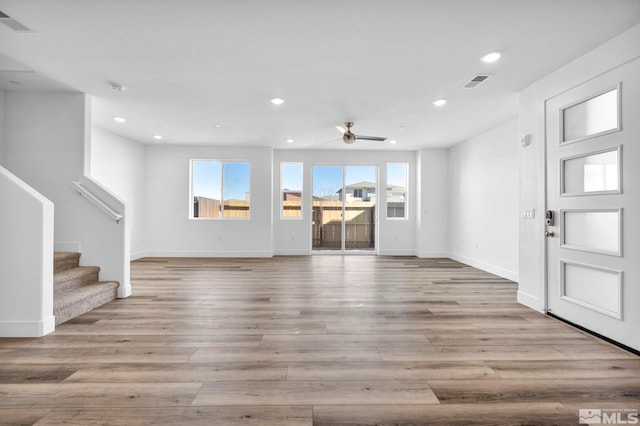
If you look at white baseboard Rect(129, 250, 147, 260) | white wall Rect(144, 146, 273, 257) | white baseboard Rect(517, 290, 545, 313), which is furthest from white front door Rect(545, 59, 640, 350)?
white baseboard Rect(129, 250, 147, 260)

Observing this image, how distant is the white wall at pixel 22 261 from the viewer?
2.78 meters

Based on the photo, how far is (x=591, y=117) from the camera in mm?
2982

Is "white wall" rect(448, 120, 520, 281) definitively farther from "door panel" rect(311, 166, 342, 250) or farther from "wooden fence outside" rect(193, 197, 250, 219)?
"wooden fence outside" rect(193, 197, 250, 219)

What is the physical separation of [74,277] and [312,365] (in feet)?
10.2

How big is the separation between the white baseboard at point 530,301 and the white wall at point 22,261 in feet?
16.2

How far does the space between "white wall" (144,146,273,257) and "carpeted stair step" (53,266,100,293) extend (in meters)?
3.70

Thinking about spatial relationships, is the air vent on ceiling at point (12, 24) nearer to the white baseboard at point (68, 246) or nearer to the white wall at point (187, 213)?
the white baseboard at point (68, 246)

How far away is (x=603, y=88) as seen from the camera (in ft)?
9.29

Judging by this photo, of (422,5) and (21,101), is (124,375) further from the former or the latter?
(21,101)

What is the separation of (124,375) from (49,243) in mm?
1623

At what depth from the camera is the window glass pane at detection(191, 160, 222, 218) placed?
7883mm

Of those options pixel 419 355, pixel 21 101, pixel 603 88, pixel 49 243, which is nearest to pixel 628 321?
pixel 419 355

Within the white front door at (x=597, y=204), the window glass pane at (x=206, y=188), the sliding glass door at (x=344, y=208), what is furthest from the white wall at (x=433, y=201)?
the window glass pane at (x=206, y=188)
